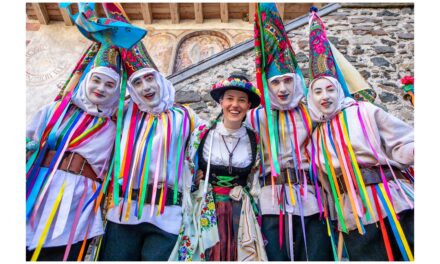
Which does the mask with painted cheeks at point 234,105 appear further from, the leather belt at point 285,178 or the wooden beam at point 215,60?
the wooden beam at point 215,60

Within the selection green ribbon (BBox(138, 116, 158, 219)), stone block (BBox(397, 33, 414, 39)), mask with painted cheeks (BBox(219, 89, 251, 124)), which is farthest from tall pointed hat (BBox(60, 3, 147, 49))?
stone block (BBox(397, 33, 414, 39))

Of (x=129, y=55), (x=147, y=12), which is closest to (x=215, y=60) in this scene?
(x=129, y=55)

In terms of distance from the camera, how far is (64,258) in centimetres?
180

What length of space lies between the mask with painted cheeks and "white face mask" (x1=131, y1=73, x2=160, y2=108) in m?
0.48

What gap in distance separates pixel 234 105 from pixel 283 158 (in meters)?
0.52

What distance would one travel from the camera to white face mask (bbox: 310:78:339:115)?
208cm

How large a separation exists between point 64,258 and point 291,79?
6.23ft

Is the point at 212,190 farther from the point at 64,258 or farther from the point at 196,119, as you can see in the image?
the point at 64,258

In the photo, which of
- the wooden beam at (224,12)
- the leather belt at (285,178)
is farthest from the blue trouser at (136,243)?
the wooden beam at (224,12)

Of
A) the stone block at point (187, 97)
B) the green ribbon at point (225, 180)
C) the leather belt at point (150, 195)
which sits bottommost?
the leather belt at point (150, 195)

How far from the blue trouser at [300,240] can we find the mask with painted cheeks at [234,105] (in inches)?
27.5

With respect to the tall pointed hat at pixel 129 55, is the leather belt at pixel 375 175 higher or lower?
lower

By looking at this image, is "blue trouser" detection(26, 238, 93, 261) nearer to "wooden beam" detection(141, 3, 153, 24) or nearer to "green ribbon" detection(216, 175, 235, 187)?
"green ribbon" detection(216, 175, 235, 187)

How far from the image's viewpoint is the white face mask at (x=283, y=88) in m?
2.16
